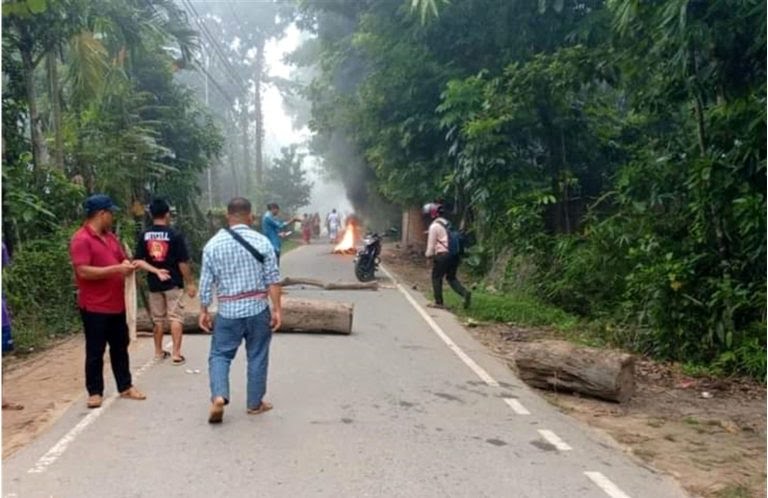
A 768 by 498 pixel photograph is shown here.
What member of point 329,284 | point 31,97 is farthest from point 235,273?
point 329,284

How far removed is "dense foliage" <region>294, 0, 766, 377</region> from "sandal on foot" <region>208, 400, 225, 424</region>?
5.82 metres

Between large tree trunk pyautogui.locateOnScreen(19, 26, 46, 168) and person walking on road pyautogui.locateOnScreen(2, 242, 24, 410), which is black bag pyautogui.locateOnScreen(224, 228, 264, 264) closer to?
person walking on road pyautogui.locateOnScreen(2, 242, 24, 410)

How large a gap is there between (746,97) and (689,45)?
0.93 meters

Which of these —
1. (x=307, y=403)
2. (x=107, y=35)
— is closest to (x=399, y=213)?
(x=107, y=35)

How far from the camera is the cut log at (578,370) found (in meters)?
7.57

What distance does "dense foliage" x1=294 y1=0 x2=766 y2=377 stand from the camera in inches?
350

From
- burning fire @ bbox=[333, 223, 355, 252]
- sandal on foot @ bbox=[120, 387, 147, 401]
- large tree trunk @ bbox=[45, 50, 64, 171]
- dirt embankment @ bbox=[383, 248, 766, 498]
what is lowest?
Answer: dirt embankment @ bbox=[383, 248, 766, 498]

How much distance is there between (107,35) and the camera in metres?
15.3

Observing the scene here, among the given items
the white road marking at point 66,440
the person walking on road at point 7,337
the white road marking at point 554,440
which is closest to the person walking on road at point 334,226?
the person walking on road at point 7,337

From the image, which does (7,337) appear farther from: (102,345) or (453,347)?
(453,347)

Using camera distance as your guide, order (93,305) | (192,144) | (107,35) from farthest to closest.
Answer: (192,144) < (107,35) < (93,305)

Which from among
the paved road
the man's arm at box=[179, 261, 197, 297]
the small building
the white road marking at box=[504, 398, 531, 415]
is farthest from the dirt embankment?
the small building

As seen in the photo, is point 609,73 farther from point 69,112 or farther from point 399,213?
point 399,213

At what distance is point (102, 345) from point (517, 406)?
3.77m
